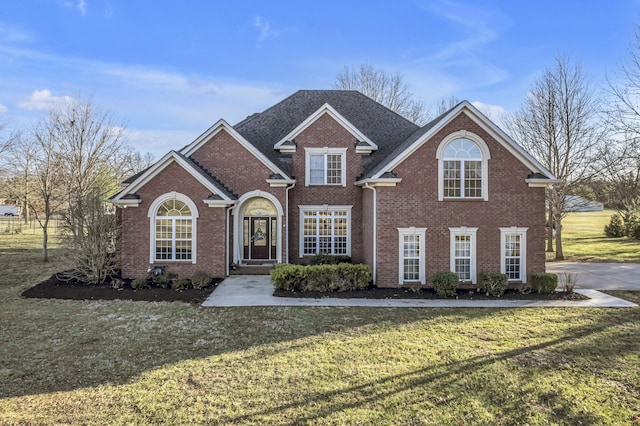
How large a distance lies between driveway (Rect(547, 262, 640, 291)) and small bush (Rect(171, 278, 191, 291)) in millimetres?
15652

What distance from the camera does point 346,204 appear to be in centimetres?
1789

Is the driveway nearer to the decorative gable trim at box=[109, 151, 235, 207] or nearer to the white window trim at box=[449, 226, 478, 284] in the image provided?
the white window trim at box=[449, 226, 478, 284]

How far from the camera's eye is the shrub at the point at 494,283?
13445 millimetres

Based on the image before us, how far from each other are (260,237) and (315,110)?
8.03 meters

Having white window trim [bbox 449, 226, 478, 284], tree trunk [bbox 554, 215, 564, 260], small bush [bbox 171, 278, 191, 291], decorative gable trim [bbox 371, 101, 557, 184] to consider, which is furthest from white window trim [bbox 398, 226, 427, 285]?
tree trunk [bbox 554, 215, 564, 260]

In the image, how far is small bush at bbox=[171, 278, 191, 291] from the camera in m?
13.6

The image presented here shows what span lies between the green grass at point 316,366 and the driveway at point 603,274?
194 inches

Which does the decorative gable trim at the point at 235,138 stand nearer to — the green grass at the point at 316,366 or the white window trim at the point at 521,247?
the green grass at the point at 316,366

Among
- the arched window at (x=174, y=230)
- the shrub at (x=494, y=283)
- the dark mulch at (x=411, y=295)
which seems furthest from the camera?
the arched window at (x=174, y=230)

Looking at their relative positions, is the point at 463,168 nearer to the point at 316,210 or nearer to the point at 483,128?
the point at 483,128

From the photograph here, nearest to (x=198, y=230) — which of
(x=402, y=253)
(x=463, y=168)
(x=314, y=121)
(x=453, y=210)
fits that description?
(x=314, y=121)

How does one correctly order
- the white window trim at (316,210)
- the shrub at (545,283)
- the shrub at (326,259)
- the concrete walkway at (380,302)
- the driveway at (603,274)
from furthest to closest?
the white window trim at (316,210) → the shrub at (326,259) → the driveway at (603,274) → the shrub at (545,283) → the concrete walkway at (380,302)

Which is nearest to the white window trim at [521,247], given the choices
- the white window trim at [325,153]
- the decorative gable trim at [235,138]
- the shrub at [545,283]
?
the shrub at [545,283]

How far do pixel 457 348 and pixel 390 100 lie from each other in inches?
1208
